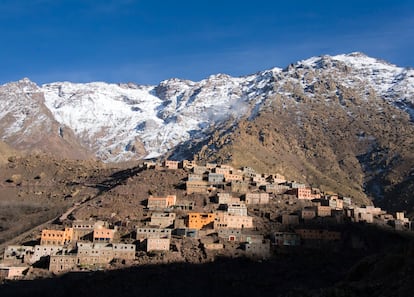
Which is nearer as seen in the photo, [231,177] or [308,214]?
[308,214]

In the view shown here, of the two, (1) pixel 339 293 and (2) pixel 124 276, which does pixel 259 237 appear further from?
A: (1) pixel 339 293

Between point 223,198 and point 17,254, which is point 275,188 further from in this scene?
point 17,254

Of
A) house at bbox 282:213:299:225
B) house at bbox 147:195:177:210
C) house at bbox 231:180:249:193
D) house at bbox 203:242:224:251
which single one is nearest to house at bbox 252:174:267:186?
house at bbox 231:180:249:193

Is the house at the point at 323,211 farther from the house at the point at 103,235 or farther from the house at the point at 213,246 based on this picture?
the house at the point at 103,235

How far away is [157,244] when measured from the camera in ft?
297

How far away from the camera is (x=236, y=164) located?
175 m

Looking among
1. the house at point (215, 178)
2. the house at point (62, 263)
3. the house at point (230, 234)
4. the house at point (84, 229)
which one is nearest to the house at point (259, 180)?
the house at point (215, 178)

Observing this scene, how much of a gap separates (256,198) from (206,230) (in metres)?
19.0

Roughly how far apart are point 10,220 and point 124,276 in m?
52.3

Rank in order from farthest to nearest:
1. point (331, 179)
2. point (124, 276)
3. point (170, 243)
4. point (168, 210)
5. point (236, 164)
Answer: point (331, 179), point (236, 164), point (168, 210), point (170, 243), point (124, 276)

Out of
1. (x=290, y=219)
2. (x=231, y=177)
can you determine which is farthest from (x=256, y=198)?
→ (x=231, y=177)

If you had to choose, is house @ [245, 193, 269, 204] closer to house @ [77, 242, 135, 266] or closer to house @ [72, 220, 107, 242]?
house @ [72, 220, 107, 242]

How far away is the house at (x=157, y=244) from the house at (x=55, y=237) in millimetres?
13480

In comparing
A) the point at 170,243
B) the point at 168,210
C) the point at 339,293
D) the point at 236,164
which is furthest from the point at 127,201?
the point at 339,293
